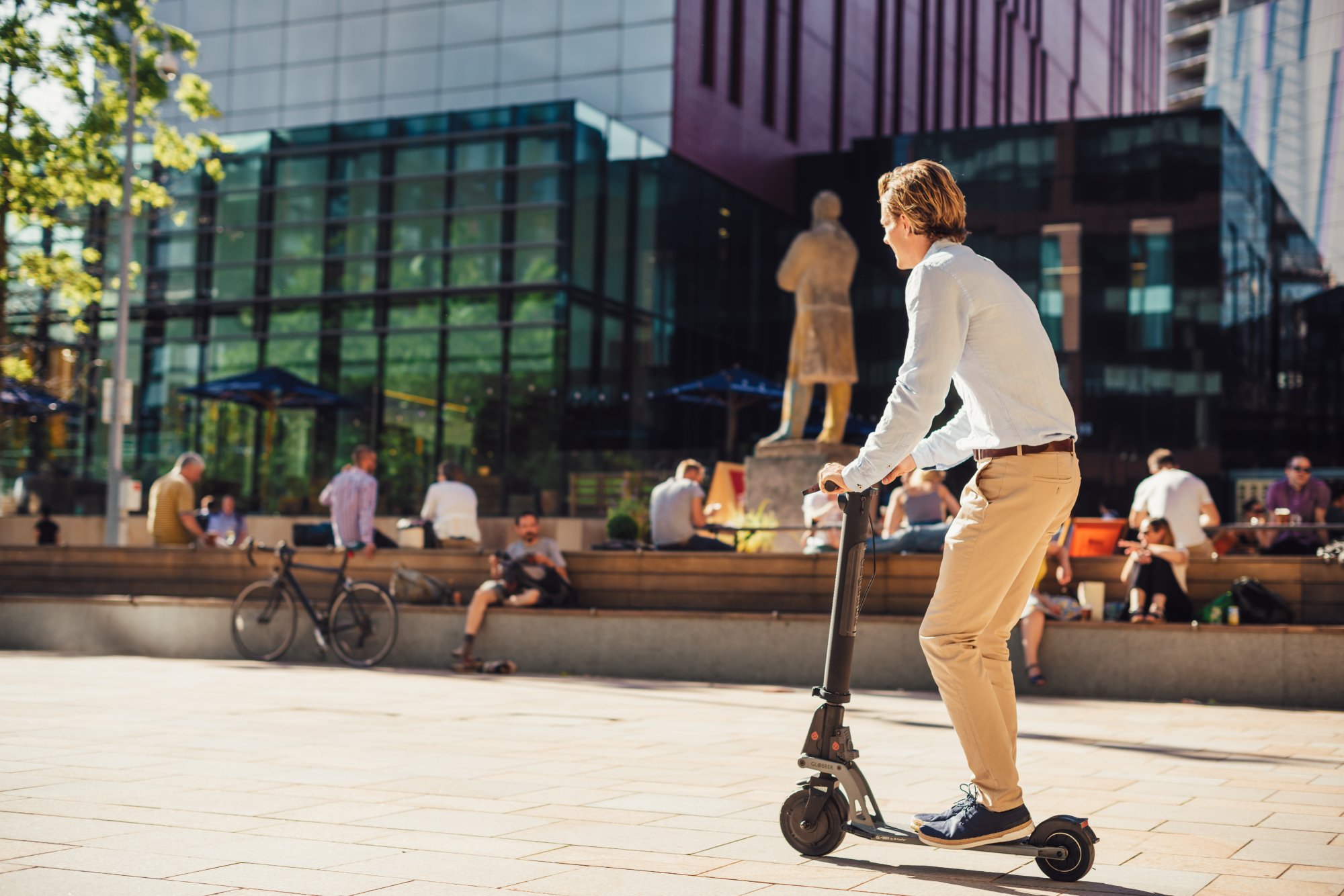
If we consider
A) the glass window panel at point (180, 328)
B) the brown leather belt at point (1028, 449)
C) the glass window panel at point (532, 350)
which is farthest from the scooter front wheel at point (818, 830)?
the glass window panel at point (180, 328)

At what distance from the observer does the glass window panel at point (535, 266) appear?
26562 mm

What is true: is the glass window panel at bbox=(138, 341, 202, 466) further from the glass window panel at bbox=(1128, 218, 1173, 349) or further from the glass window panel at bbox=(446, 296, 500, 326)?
the glass window panel at bbox=(1128, 218, 1173, 349)

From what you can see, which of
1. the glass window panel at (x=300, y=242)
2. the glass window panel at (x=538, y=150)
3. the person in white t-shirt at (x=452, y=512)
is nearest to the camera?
the person in white t-shirt at (x=452, y=512)

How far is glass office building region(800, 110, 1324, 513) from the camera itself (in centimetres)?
2877

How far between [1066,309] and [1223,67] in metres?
37.6

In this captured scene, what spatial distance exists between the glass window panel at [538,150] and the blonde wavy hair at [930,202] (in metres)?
23.0

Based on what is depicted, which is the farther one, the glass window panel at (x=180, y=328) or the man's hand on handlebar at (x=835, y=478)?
the glass window panel at (x=180, y=328)

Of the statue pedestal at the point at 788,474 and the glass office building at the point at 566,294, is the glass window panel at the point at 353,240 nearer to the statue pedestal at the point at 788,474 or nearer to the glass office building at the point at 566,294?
the glass office building at the point at 566,294

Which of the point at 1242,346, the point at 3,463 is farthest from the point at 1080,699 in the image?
the point at 3,463

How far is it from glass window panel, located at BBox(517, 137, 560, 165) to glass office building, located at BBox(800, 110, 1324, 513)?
7.82 meters

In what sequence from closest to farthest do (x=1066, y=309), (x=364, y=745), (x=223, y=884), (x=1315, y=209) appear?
(x=223, y=884), (x=364, y=745), (x=1066, y=309), (x=1315, y=209)

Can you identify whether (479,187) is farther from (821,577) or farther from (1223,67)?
(1223,67)

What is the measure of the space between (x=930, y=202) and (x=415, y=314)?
24195 millimetres

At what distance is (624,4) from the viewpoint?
29.5 meters
